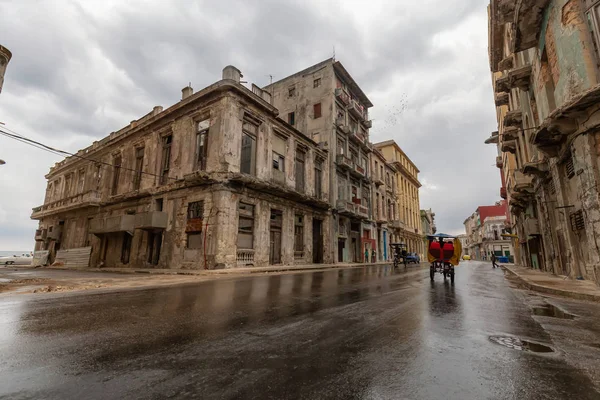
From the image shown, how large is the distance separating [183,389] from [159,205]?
19460 mm

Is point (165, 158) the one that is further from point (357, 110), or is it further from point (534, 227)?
point (534, 227)

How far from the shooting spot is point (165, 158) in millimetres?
20078

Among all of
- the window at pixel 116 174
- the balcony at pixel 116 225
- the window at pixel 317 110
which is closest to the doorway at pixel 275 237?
the balcony at pixel 116 225

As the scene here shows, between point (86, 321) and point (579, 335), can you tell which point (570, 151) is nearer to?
point (579, 335)

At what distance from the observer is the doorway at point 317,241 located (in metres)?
24.0

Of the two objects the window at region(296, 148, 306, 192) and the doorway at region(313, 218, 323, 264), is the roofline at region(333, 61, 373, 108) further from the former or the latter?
the doorway at region(313, 218, 323, 264)

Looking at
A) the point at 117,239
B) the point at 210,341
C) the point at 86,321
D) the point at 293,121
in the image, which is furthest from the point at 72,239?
the point at 210,341

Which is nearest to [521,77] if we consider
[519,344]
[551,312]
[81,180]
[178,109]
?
[551,312]

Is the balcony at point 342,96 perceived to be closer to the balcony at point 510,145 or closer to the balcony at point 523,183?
the balcony at point 510,145

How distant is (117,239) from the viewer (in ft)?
69.9

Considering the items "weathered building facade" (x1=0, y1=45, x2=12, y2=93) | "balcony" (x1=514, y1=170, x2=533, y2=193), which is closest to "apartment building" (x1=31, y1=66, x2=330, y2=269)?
"weathered building facade" (x1=0, y1=45, x2=12, y2=93)

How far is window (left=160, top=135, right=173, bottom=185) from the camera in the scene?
19438mm

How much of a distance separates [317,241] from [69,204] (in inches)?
914

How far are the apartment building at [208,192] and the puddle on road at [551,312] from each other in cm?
1294
